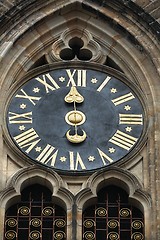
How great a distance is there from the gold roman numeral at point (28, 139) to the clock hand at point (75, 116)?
0.51m

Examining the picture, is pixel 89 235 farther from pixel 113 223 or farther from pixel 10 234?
pixel 10 234

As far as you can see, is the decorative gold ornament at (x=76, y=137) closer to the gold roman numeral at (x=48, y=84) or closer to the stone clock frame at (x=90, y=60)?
the stone clock frame at (x=90, y=60)

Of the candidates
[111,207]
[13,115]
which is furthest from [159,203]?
[13,115]

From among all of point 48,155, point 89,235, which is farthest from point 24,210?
point 89,235

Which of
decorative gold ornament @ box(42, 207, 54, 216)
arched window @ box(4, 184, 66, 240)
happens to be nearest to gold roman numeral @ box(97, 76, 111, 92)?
arched window @ box(4, 184, 66, 240)

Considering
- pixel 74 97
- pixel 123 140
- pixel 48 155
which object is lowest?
pixel 48 155

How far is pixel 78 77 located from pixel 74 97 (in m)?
0.50

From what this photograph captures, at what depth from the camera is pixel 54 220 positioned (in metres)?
27.9

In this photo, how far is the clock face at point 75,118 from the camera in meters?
28.4

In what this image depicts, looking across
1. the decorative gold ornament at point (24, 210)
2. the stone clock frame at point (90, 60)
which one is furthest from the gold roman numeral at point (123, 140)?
the decorative gold ornament at point (24, 210)

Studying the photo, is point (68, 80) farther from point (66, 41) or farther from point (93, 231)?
point (93, 231)

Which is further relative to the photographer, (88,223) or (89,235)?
(88,223)

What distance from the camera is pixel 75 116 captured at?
28875mm

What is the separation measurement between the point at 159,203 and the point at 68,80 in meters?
2.83
